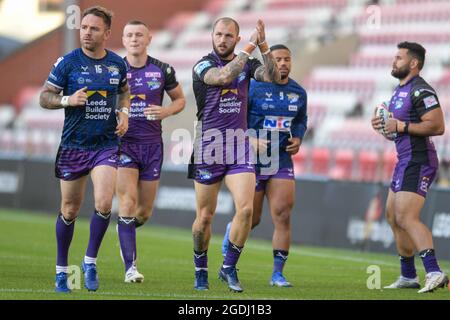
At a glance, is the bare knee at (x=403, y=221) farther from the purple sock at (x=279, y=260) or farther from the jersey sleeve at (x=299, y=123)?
the jersey sleeve at (x=299, y=123)

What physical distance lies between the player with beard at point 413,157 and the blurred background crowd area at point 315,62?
15.0 ft

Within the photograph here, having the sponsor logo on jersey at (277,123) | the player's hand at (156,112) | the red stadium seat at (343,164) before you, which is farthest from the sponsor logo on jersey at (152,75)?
the red stadium seat at (343,164)

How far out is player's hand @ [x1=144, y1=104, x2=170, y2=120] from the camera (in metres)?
12.5

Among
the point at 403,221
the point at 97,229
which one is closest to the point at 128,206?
the point at 97,229

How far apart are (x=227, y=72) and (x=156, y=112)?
1825 millimetres

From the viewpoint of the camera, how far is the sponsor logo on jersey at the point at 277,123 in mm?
12594

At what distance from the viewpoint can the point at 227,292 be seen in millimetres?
11047

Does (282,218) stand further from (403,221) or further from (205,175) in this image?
(205,175)

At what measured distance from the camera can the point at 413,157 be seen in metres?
11.8

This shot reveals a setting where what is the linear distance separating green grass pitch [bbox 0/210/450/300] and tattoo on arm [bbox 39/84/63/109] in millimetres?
1655

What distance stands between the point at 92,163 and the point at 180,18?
24800mm
